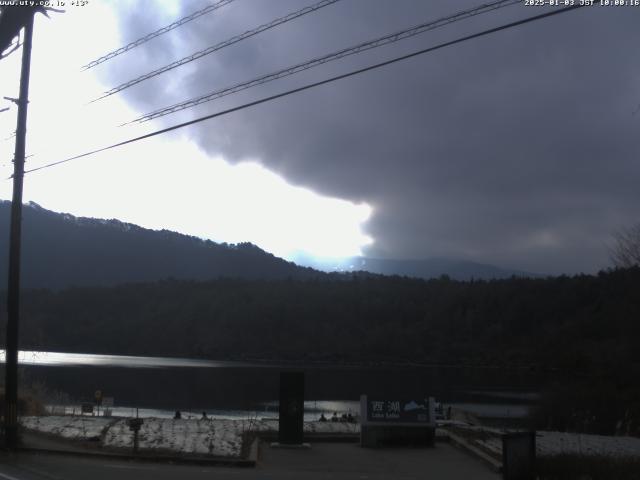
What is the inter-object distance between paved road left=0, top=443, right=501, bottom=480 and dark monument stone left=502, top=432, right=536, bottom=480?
304 centimetres

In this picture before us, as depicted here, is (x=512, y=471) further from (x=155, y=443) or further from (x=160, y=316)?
(x=160, y=316)

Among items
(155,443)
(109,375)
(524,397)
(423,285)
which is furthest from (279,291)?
(155,443)

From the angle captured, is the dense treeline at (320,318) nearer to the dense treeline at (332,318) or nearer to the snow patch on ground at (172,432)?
the dense treeline at (332,318)

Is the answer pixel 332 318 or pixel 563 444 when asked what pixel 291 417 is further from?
pixel 332 318

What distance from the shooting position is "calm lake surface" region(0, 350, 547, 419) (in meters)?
71.1

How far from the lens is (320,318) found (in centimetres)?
16000

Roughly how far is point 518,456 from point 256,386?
83.2 metres

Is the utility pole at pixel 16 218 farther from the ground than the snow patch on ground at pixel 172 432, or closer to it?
farther from the ground

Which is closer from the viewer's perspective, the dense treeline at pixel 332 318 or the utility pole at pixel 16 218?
the utility pole at pixel 16 218

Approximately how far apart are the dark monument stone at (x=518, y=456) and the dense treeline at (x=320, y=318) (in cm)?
11288

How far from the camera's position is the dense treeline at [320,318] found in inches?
5423

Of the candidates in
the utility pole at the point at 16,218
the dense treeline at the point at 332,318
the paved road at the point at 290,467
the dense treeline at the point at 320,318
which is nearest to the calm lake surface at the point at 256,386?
the dense treeline at the point at 332,318

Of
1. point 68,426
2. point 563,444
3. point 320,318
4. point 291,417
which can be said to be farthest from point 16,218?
point 320,318

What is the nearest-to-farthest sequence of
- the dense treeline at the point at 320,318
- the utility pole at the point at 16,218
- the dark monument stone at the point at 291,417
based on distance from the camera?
the dark monument stone at the point at 291,417 < the utility pole at the point at 16,218 < the dense treeline at the point at 320,318
